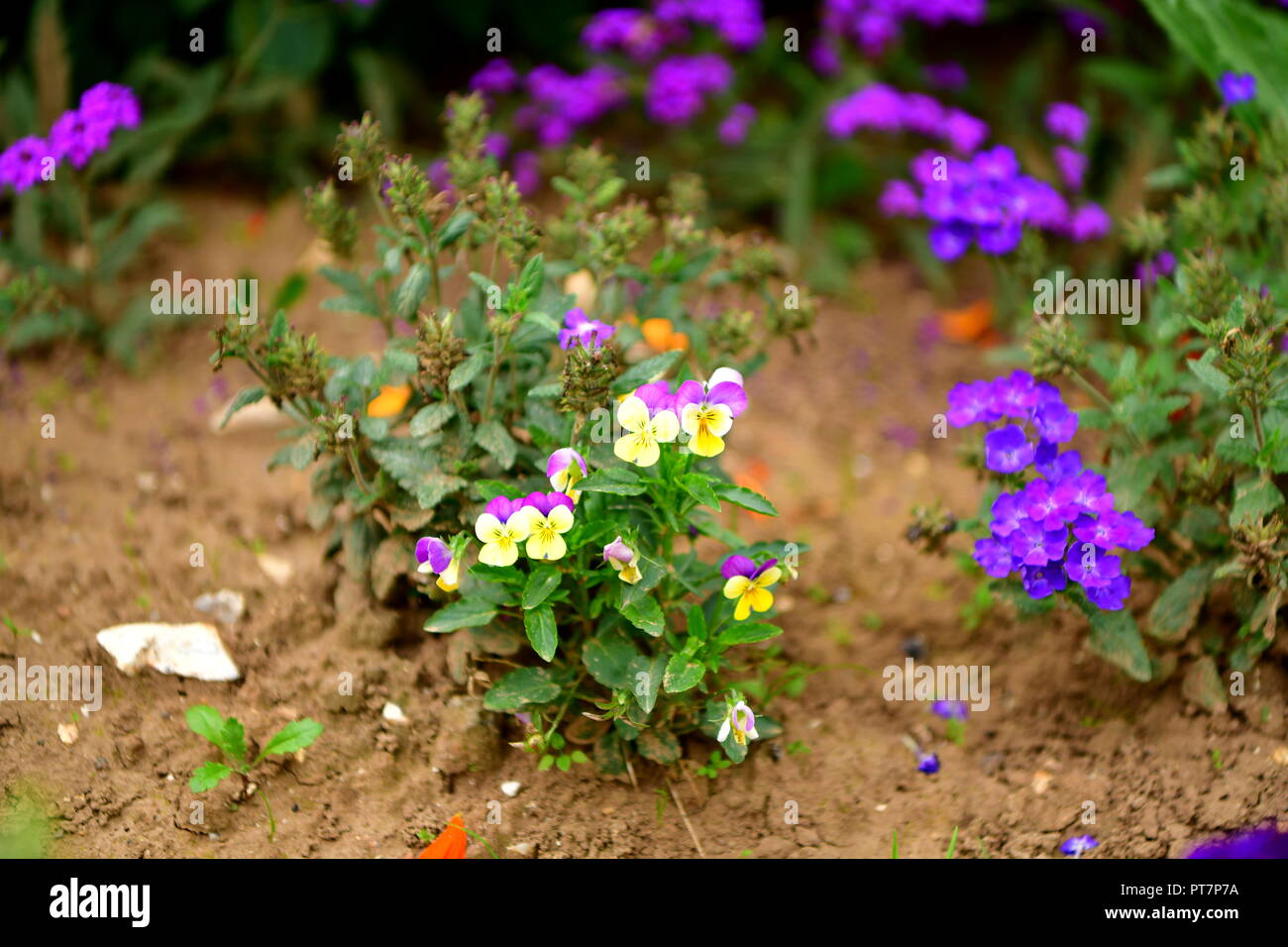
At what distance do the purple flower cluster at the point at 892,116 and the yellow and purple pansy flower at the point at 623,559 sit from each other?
2.37 m

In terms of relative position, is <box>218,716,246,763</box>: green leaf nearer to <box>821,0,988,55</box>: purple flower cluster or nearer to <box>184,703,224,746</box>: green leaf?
<box>184,703,224,746</box>: green leaf

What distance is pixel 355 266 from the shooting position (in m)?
3.10

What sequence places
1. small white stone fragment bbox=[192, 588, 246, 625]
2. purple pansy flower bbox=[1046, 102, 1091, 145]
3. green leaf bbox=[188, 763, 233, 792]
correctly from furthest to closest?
purple pansy flower bbox=[1046, 102, 1091, 145] < small white stone fragment bbox=[192, 588, 246, 625] < green leaf bbox=[188, 763, 233, 792]

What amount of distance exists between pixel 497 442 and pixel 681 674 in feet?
1.92

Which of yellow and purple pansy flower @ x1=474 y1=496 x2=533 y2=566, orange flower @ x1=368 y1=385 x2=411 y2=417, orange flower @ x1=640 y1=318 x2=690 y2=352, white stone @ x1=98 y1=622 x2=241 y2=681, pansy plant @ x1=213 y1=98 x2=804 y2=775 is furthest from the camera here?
orange flower @ x1=640 y1=318 x2=690 y2=352

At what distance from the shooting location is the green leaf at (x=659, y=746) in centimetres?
253

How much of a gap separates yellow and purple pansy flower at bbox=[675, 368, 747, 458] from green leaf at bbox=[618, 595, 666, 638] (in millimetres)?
310

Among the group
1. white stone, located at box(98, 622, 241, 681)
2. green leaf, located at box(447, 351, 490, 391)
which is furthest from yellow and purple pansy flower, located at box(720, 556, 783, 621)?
white stone, located at box(98, 622, 241, 681)

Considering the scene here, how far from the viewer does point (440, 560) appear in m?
2.31

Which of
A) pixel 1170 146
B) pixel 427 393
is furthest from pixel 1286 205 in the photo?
pixel 427 393

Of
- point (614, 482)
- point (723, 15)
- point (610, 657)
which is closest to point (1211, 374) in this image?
point (614, 482)

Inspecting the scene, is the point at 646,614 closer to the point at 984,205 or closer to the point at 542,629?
the point at 542,629

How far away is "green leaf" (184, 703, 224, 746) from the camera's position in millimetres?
2473

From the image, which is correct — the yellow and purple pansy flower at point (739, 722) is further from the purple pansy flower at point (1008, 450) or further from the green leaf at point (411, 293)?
the green leaf at point (411, 293)
